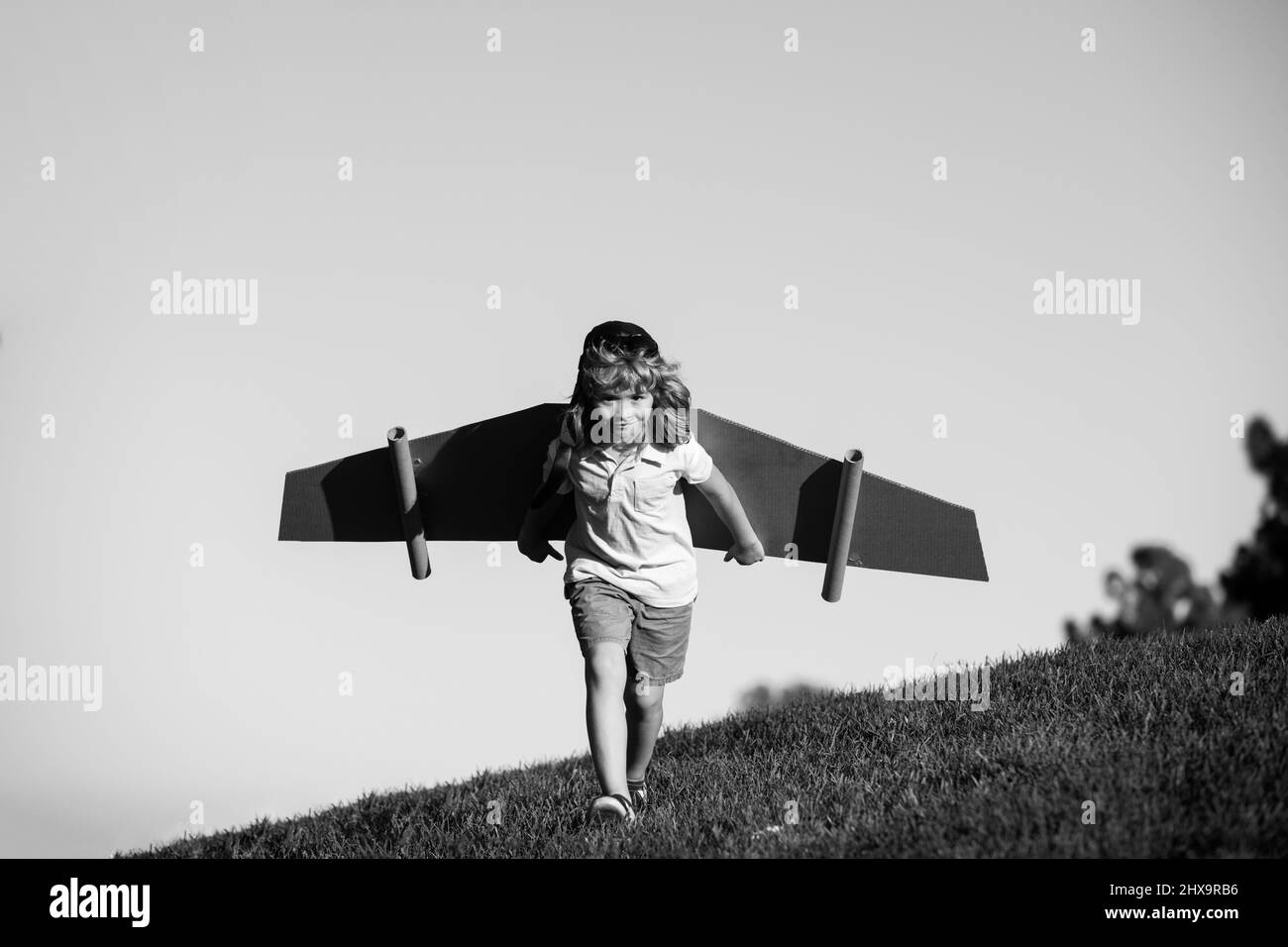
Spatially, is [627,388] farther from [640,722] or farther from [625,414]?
[640,722]

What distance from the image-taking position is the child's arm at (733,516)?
5266mm

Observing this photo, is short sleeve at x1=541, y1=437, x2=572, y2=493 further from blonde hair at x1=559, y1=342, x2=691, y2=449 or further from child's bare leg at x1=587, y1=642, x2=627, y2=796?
child's bare leg at x1=587, y1=642, x2=627, y2=796

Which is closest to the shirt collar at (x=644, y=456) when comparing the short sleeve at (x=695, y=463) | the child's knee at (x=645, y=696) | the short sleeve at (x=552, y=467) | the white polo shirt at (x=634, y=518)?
the white polo shirt at (x=634, y=518)

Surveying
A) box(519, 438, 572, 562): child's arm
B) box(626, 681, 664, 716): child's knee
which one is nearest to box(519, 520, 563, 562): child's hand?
box(519, 438, 572, 562): child's arm

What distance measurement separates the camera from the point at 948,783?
4.55 meters

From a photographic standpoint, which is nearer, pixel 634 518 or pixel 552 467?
pixel 634 518

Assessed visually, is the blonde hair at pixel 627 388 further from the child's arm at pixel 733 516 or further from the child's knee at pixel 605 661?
the child's knee at pixel 605 661

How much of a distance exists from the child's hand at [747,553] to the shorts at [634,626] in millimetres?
346

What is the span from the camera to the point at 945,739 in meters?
5.34

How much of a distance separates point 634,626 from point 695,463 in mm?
736

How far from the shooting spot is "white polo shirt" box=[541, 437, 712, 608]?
5012 mm

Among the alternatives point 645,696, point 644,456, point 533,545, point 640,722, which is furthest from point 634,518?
point 640,722
